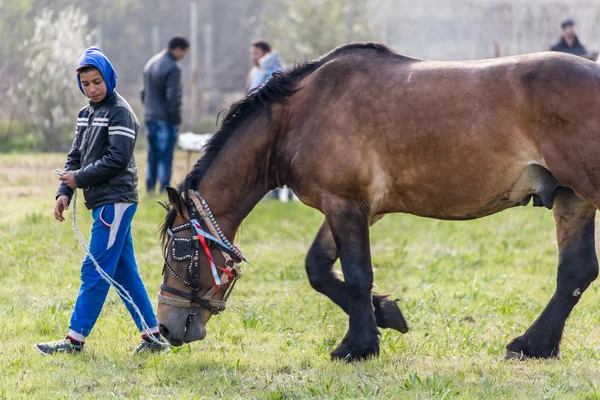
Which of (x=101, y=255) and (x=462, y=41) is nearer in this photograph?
(x=101, y=255)

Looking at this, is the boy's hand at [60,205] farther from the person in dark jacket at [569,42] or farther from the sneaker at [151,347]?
the person in dark jacket at [569,42]

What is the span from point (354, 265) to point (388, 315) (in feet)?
1.70

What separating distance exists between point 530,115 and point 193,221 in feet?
6.88

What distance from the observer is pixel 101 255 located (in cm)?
516

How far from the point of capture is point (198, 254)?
5.21 m

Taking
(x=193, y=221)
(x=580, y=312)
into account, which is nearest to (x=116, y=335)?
(x=193, y=221)

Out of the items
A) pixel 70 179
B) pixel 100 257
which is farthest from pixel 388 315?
pixel 70 179

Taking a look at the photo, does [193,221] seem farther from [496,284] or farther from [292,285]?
[496,284]

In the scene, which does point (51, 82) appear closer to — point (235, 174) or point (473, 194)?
point (235, 174)

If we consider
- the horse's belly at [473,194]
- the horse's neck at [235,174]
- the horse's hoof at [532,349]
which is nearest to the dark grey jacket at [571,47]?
the horse's belly at [473,194]

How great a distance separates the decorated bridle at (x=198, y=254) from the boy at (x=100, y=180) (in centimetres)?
35

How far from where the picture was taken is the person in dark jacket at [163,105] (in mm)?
12016

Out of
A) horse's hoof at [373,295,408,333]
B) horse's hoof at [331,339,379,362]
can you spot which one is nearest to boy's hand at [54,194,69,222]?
horse's hoof at [331,339,379,362]

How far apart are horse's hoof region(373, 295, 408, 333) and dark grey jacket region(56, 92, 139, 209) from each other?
5.53 feet
